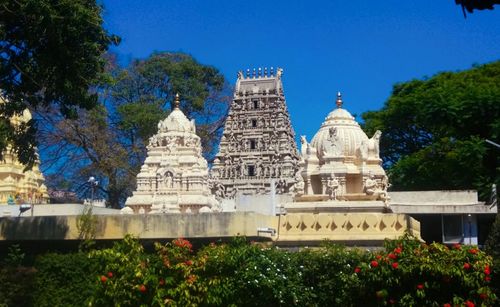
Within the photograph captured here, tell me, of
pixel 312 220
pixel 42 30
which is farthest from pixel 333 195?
pixel 42 30

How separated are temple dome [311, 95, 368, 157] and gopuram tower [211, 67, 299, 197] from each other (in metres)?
24.9

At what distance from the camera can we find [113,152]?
39719 millimetres

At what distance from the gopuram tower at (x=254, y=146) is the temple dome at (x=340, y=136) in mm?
24925

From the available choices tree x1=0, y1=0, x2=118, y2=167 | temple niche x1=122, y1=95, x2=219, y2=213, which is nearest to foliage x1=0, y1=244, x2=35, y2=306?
tree x1=0, y1=0, x2=118, y2=167

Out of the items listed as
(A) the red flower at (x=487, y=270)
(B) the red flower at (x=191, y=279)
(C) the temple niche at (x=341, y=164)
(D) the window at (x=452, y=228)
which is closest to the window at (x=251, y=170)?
(D) the window at (x=452, y=228)

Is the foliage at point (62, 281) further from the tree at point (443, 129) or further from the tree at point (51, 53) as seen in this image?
the tree at point (443, 129)

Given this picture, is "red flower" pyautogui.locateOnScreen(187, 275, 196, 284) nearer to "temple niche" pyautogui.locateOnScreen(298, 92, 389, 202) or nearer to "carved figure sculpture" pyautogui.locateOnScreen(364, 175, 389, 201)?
"temple niche" pyautogui.locateOnScreen(298, 92, 389, 202)

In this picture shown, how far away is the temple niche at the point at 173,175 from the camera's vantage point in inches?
1430

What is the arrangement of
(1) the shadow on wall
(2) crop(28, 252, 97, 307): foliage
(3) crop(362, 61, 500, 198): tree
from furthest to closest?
(3) crop(362, 61, 500, 198): tree → (1) the shadow on wall → (2) crop(28, 252, 97, 307): foliage

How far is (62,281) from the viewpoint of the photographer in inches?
522

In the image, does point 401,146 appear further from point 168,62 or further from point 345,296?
point 345,296

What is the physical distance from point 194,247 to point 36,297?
3274mm

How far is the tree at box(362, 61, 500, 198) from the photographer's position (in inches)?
786

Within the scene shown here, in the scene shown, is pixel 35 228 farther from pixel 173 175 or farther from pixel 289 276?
pixel 173 175
